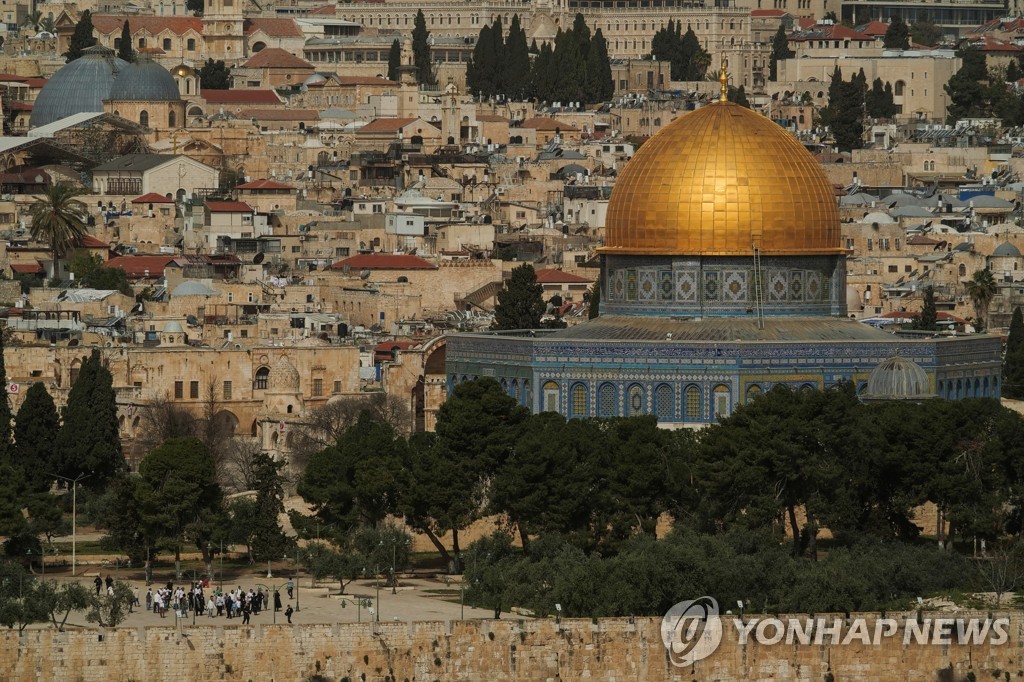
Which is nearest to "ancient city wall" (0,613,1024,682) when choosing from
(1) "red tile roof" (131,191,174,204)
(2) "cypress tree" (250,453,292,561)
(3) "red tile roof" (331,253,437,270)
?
(2) "cypress tree" (250,453,292,561)

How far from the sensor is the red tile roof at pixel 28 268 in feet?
279

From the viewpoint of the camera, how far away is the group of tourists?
148 feet

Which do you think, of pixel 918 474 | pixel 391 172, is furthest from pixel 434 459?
pixel 391 172

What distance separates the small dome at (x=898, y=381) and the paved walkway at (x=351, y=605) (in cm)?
902

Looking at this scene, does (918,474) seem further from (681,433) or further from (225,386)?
(225,386)

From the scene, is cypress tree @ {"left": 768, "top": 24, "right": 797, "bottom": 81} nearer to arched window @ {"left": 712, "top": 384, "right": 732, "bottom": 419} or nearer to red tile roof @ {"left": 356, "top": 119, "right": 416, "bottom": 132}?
red tile roof @ {"left": 356, "top": 119, "right": 416, "bottom": 132}

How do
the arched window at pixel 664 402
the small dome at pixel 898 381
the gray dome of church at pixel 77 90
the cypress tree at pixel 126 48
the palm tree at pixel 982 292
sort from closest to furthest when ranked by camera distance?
the small dome at pixel 898 381, the arched window at pixel 664 402, the palm tree at pixel 982 292, the gray dome of church at pixel 77 90, the cypress tree at pixel 126 48

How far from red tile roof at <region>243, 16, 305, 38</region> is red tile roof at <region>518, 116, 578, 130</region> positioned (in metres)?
26.4

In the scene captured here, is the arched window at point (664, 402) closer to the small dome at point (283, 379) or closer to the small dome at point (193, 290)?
the small dome at point (283, 379)

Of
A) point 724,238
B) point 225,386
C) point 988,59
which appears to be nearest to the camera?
point 724,238

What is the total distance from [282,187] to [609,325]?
138ft

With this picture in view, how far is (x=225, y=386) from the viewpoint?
68750 mm

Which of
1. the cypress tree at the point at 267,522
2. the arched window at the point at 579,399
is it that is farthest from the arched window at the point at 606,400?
the cypress tree at the point at 267,522

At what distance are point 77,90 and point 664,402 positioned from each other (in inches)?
2566
